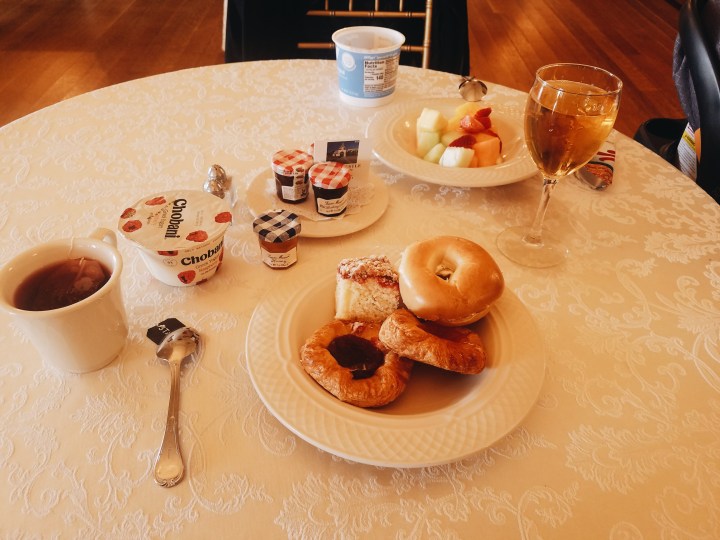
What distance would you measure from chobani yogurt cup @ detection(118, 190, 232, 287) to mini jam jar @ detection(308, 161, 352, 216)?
16cm

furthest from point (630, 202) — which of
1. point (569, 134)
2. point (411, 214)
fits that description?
point (411, 214)

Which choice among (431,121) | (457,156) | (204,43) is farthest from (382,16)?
(204,43)

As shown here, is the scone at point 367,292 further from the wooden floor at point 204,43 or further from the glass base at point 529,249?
the wooden floor at point 204,43

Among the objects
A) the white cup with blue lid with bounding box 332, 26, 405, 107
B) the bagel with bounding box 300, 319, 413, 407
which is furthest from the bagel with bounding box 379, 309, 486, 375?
the white cup with blue lid with bounding box 332, 26, 405, 107

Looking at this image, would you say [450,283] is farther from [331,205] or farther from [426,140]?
[426,140]

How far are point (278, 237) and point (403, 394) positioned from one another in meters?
0.28

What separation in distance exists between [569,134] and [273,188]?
19.1 inches

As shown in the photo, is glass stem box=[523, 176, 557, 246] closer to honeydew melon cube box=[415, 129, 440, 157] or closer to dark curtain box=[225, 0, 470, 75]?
honeydew melon cube box=[415, 129, 440, 157]

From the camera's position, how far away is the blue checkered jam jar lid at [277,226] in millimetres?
741

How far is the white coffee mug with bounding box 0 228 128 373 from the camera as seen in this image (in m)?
0.56

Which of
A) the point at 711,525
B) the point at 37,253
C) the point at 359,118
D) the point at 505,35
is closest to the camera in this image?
the point at 711,525

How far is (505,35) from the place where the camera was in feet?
12.6

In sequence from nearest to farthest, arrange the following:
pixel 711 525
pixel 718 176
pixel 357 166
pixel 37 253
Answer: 1. pixel 711 525
2. pixel 37 253
3. pixel 357 166
4. pixel 718 176

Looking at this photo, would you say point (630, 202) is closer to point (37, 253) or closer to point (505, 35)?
point (37, 253)
